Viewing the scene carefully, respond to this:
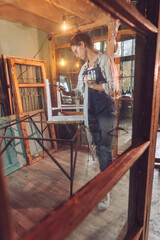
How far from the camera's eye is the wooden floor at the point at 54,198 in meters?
1.39

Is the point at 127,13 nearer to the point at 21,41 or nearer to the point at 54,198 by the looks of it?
the point at 54,198

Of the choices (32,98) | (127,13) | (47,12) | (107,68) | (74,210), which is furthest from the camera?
(32,98)

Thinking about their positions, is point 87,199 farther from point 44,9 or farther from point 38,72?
point 38,72

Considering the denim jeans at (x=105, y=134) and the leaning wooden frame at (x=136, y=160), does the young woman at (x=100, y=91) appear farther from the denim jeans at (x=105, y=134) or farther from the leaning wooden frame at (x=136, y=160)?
the leaning wooden frame at (x=136, y=160)

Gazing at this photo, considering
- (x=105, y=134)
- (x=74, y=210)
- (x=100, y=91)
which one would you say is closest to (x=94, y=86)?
(x=100, y=91)

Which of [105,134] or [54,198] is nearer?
[105,134]

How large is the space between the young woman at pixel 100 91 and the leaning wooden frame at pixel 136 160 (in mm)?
715

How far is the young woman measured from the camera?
57.0 inches

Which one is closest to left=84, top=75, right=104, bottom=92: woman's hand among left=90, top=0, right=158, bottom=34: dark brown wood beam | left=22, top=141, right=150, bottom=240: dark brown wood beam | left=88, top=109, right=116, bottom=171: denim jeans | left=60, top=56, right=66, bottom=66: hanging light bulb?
left=88, top=109, right=116, bottom=171: denim jeans

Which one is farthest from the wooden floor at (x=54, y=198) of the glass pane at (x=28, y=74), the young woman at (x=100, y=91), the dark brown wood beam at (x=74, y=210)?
the glass pane at (x=28, y=74)

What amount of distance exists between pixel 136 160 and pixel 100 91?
0.96m

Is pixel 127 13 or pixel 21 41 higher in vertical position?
pixel 21 41

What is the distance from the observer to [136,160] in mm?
697

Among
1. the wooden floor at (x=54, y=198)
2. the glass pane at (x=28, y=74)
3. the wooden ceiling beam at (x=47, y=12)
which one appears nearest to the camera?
the wooden floor at (x=54, y=198)
